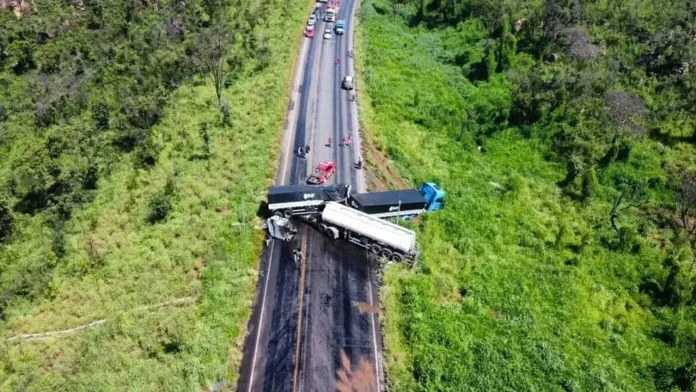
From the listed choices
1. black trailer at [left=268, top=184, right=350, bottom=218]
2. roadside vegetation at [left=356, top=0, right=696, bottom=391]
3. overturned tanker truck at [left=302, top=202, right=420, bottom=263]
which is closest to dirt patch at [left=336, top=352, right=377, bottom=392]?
roadside vegetation at [left=356, top=0, right=696, bottom=391]

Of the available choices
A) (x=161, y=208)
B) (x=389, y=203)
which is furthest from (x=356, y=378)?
(x=161, y=208)

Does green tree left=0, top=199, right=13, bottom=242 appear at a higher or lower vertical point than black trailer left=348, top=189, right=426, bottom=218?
lower

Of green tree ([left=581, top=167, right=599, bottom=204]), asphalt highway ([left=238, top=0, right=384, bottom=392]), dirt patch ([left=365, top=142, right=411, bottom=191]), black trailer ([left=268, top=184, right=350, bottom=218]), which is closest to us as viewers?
asphalt highway ([left=238, top=0, right=384, bottom=392])

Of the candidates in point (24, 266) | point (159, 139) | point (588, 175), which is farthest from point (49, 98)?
point (588, 175)

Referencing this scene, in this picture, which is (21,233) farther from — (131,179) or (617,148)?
(617,148)

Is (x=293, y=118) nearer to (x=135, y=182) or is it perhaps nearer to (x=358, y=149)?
(x=358, y=149)

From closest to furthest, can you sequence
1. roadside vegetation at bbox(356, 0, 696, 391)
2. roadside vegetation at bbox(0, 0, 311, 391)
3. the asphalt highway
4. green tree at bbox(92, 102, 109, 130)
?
1. the asphalt highway
2. roadside vegetation at bbox(356, 0, 696, 391)
3. roadside vegetation at bbox(0, 0, 311, 391)
4. green tree at bbox(92, 102, 109, 130)

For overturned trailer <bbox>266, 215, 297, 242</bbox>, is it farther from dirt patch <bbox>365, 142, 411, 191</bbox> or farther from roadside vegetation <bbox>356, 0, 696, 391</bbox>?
dirt patch <bbox>365, 142, 411, 191</bbox>

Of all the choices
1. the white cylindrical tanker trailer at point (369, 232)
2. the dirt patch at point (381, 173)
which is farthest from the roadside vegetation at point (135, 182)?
the dirt patch at point (381, 173)
